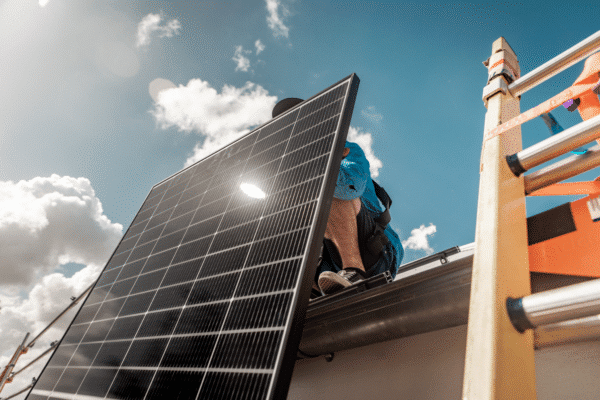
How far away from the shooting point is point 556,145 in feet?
4.14

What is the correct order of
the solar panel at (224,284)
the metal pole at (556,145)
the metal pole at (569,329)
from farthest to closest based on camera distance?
the solar panel at (224,284) < the metal pole at (556,145) < the metal pole at (569,329)

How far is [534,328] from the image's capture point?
0.94 metres

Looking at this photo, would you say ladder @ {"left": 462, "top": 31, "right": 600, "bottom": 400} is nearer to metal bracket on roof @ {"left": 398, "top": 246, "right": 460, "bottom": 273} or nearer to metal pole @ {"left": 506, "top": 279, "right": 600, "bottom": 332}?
metal pole @ {"left": 506, "top": 279, "right": 600, "bottom": 332}

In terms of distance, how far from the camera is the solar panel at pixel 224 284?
87.0 inches

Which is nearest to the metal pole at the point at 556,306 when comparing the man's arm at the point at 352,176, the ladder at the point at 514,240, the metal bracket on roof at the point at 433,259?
the ladder at the point at 514,240

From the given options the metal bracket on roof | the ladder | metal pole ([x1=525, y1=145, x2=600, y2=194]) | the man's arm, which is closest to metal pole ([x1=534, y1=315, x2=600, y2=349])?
the ladder

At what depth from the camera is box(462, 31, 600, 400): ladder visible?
85 centimetres

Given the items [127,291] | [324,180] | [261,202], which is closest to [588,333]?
[324,180]

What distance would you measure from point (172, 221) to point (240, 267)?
2616 mm

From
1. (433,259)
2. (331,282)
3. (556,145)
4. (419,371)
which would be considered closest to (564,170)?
(556,145)

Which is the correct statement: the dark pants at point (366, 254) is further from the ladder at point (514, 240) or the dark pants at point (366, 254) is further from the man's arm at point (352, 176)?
the ladder at point (514, 240)

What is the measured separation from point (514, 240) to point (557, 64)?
3.95 feet

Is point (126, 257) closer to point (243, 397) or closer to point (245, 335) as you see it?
point (245, 335)

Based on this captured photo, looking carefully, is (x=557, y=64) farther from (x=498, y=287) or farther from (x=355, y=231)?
(x=355, y=231)
